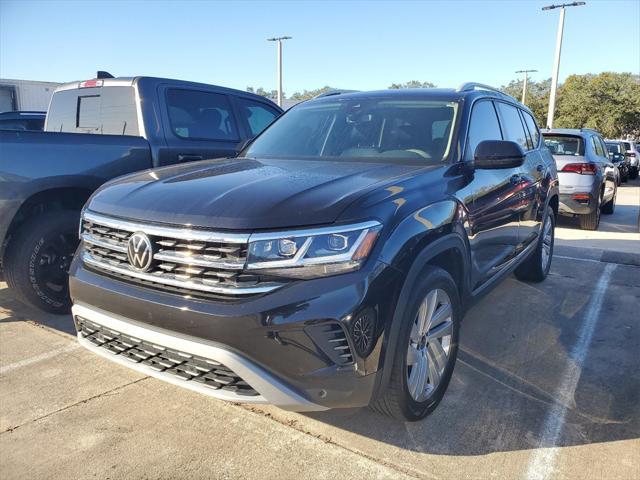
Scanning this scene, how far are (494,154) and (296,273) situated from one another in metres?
1.68

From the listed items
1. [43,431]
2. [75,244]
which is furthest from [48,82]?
[43,431]

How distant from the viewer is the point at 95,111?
5.23m

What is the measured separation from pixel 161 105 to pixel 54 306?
6.56 ft

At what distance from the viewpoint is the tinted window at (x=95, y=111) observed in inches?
193

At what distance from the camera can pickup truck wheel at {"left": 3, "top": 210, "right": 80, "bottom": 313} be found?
4.01m

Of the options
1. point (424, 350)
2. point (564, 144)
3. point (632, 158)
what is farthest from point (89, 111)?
point (632, 158)

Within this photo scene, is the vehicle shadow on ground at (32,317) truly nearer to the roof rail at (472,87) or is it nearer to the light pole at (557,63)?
the roof rail at (472,87)

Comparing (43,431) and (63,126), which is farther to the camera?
(63,126)

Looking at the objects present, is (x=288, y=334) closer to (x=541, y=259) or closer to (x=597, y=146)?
(x=541, y=259)

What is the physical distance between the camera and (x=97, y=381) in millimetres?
3375

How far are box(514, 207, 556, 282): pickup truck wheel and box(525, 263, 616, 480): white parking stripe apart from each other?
0.62 metres

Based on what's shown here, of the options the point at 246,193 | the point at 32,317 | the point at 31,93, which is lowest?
the point at 32,317

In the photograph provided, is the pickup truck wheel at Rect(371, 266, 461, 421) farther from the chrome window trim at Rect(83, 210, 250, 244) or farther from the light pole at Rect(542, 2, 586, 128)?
the light pole at Rect(542, 2, 586, 128)

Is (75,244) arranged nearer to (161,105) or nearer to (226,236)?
(161,105)
